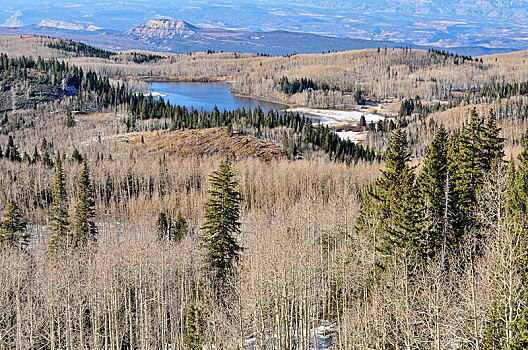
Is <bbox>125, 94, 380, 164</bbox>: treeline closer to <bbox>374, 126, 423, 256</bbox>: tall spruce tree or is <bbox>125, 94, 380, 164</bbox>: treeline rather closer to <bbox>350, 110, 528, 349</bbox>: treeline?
<bbox>350, 110, 528, 349</bbox>: treeline

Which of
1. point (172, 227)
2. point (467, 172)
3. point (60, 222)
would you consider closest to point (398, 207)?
point (467, 172)

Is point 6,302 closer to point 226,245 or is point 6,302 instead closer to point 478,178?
point 226,245

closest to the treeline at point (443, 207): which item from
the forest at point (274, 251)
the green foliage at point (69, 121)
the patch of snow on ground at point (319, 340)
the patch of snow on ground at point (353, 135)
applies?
the forest at point (274, 251)

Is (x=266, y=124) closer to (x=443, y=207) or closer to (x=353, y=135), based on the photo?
(x=353, y=135)

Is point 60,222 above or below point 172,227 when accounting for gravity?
above

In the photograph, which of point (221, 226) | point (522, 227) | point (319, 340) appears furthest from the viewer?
point (221, 226)

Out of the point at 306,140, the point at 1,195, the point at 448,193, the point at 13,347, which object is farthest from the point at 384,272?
the point at 306,140
